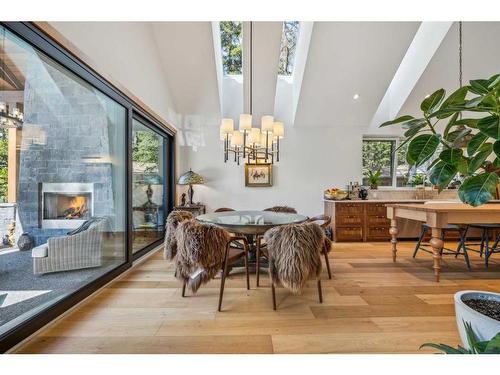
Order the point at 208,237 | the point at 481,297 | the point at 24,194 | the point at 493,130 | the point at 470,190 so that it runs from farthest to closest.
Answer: the point at 208,237 → the point at 24,194 → the point at 481,297 → the point at 470,190 → the point at 493,130

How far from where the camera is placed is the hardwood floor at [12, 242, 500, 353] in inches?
67.9

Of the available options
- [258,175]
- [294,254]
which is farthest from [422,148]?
[258,175]

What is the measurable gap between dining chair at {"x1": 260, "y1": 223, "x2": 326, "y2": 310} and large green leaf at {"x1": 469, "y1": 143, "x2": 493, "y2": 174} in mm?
1353

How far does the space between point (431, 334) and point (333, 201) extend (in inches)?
118

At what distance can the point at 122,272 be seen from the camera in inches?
116

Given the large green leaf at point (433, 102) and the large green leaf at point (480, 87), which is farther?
the large green leaf at point (433, 102)

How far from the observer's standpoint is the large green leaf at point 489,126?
0.83 metres

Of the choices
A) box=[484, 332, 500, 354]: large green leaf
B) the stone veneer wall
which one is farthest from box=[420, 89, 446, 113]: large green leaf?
the stone veneer wall

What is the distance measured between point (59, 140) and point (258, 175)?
135 inches

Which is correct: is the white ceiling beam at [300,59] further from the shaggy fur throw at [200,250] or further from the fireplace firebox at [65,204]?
the fireplace firebox at [65,204]

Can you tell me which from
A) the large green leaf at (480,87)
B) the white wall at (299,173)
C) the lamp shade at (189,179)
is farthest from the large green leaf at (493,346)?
the white wall at (299,173)

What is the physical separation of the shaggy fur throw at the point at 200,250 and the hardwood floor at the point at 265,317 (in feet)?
1.05

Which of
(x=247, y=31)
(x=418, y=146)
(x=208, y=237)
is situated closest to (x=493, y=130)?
(x=418, y=146)
